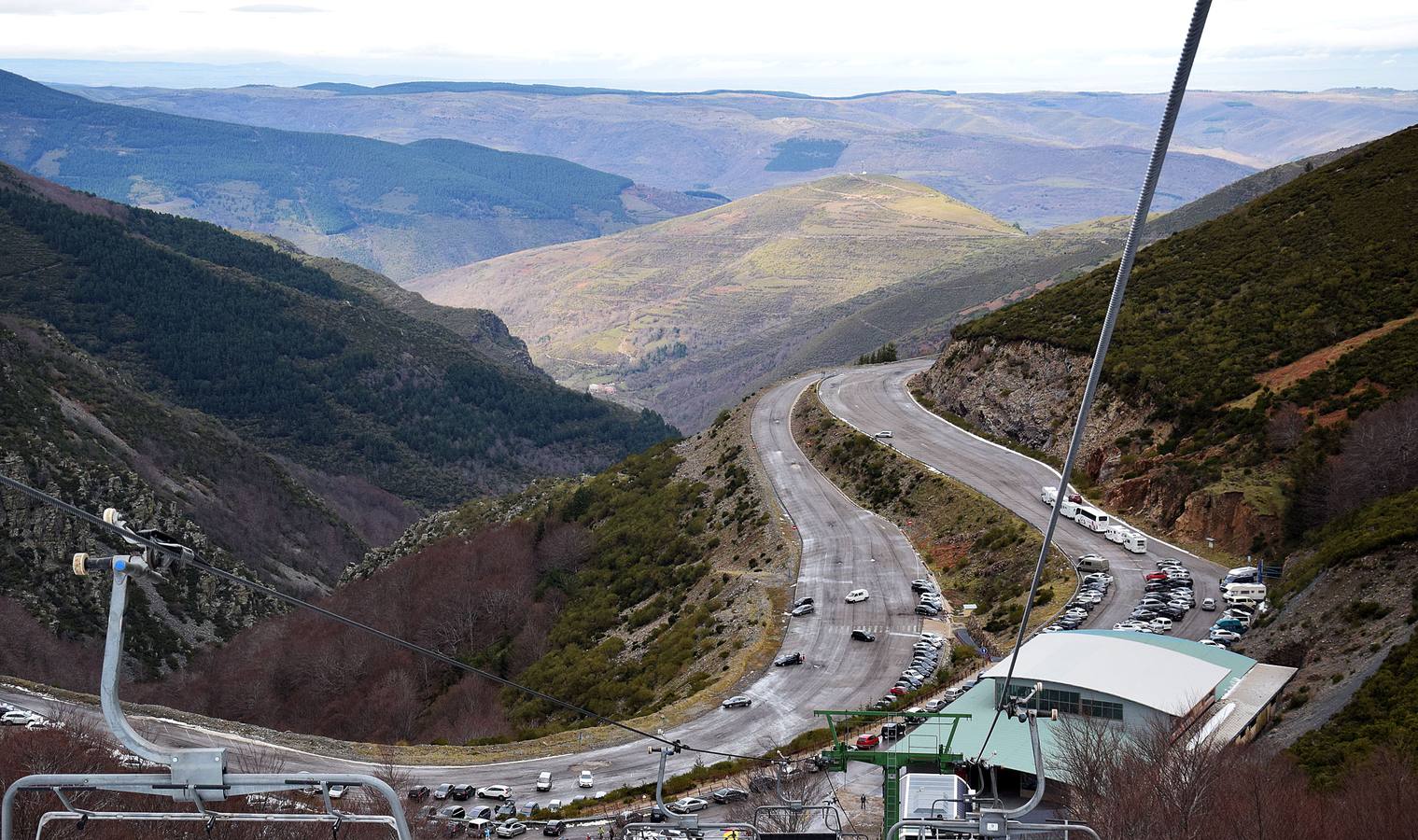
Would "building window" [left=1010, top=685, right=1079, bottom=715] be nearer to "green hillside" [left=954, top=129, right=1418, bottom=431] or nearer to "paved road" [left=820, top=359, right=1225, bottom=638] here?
"paved road" [left=820, top=359, right=1225, bottom=638]

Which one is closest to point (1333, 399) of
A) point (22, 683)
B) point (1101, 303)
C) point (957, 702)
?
point (1101, 303)

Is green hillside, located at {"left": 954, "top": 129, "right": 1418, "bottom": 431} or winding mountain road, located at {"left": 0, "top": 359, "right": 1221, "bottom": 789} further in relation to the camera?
green hillside, located at {"left": 954, "top": 129, "right": 1418, "bottom": 431}

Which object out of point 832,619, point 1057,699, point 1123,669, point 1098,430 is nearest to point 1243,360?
point 1098,430

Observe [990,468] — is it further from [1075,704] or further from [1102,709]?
[1102,709]

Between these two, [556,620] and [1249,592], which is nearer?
[1249,592]

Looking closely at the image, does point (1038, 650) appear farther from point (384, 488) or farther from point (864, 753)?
point (384, 488)

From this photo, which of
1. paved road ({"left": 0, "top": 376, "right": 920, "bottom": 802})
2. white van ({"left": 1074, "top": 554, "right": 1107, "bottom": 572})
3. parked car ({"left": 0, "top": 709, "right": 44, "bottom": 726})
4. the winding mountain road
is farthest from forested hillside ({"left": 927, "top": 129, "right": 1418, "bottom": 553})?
parked car ({"left": 0, "top": 709, "right": 44, "bottom": 726})

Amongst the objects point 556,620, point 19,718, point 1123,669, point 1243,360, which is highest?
point 1243,360
